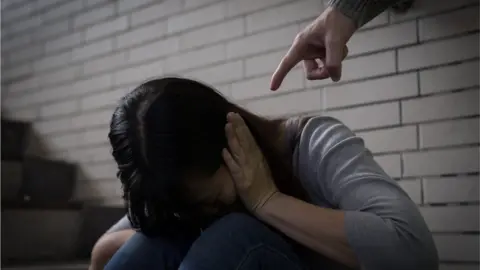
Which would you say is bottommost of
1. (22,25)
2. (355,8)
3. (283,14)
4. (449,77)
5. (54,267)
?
(54,267)

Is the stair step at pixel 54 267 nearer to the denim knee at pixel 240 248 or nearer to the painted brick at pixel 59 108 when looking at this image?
the painted brick at pixel 59 108

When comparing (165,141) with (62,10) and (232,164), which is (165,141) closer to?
(232,164)

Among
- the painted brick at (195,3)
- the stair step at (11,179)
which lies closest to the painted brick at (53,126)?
the stair step at (11,179)

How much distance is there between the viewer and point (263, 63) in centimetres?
176

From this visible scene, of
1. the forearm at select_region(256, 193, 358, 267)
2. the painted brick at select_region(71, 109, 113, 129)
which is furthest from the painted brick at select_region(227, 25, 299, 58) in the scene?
the forearm at select_region(256, 193, 358, 267)

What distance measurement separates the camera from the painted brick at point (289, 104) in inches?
64.4

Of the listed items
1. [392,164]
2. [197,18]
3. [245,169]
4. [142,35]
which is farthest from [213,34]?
[245,169]

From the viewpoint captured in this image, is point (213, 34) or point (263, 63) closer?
point (263, 63)

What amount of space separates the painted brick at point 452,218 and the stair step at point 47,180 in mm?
1278

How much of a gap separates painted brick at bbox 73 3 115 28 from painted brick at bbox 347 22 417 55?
1.02 m

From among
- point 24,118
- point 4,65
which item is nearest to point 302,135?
point 24,118

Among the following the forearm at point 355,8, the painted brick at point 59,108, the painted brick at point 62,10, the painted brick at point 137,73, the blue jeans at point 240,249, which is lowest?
the blue jeans at point 240,249

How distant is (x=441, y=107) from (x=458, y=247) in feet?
1.05

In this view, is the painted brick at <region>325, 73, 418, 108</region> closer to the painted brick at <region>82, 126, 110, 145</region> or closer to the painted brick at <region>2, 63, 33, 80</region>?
the painted brick at <region>82, 126, 110, 145</region>
